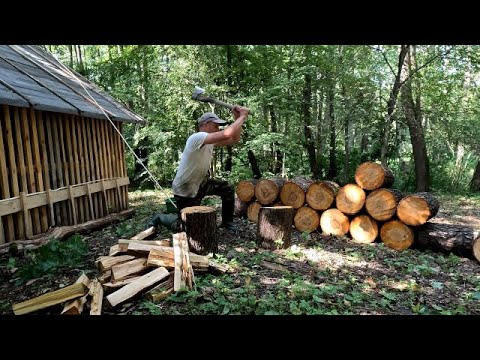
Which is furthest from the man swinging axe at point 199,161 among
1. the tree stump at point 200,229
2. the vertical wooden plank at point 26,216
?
the vertical wooden plank at point 26,216

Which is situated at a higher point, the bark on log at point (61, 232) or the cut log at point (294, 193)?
the cut log at point (294, 193)

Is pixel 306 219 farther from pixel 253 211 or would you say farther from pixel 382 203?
pixel 382 203

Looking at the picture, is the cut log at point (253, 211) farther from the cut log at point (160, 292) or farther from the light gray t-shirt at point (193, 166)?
the cut log at point (160, 292)

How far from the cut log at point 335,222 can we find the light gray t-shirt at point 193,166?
2428 mm

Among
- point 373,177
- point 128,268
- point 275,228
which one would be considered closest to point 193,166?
point 275,228

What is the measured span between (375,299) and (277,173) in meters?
10.4

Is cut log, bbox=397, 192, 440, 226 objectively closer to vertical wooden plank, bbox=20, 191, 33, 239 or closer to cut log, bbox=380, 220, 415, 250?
cut log, bbox=380, 220, 415, 250

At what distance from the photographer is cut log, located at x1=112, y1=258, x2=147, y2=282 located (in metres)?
3.57

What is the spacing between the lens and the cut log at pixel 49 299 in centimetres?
300

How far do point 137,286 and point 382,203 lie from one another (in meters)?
4.20

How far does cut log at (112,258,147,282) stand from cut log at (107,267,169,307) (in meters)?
0.23

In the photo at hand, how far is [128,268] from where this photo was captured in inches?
147
